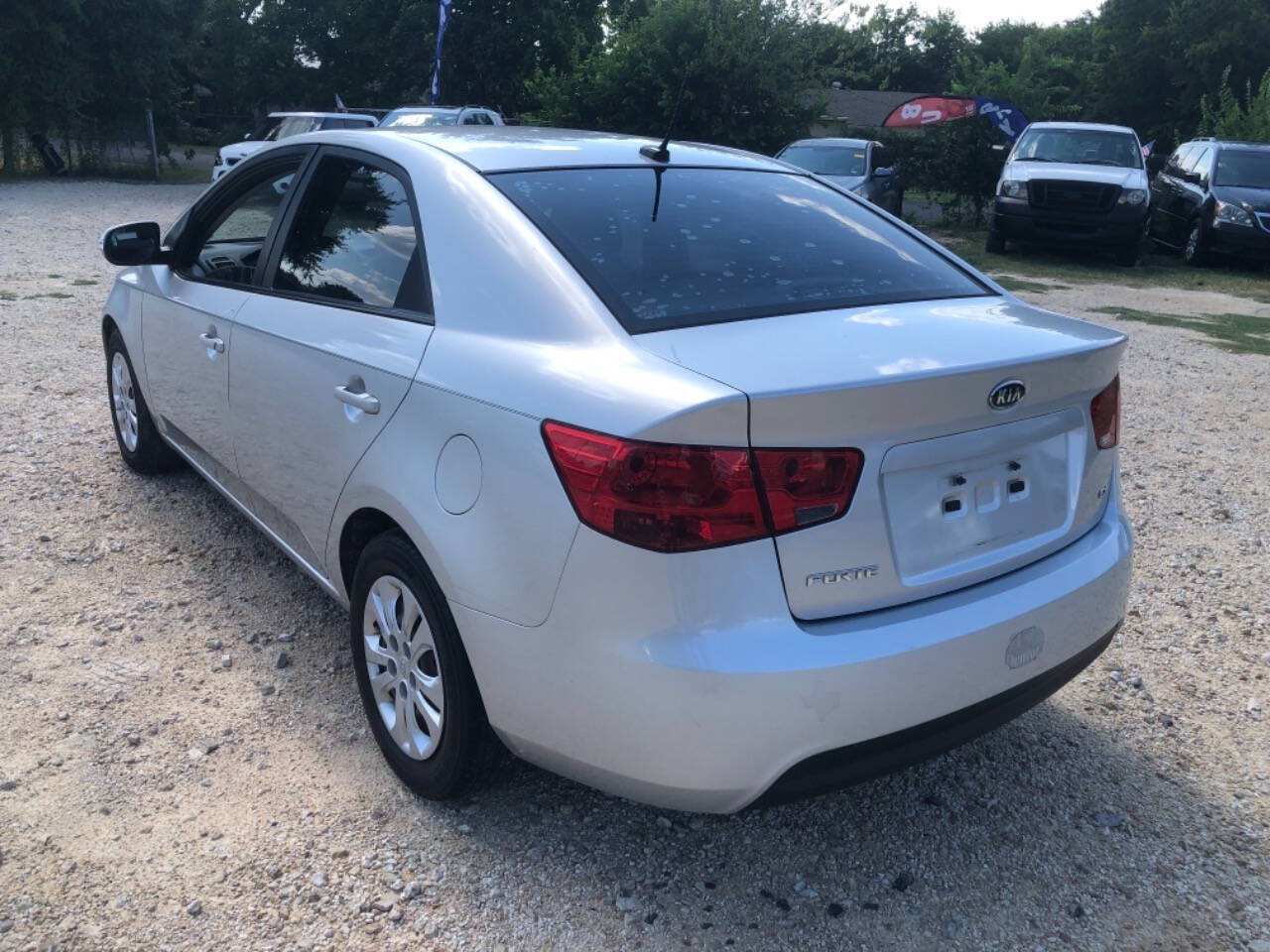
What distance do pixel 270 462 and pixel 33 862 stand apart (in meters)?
1.30

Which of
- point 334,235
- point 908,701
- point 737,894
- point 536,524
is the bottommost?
point 737,894

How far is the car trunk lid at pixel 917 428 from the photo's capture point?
217cm

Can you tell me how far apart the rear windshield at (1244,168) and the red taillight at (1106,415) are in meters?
14.3

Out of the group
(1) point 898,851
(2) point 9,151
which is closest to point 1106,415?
(1) point 898,851

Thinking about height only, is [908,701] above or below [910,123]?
below

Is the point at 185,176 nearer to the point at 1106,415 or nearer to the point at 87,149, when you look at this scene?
the point at 87,149

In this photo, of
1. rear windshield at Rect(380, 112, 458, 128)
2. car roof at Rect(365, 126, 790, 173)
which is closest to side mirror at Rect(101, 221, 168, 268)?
car roof at Rect(365, 126, 790, 173)

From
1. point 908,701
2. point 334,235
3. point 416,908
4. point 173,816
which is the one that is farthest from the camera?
point 334,235

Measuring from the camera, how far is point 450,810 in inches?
110

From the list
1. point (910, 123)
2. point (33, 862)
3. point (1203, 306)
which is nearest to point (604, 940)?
point (33, 862)

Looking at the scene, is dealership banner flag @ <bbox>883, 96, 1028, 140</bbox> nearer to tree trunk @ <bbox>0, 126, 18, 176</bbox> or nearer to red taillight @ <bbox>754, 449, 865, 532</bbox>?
red taillight @ <bbox>754, 449, 865, 532</bbox>

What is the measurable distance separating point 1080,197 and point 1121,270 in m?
1.26

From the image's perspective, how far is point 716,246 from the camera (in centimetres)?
290

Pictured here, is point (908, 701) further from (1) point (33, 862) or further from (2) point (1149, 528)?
(2) point (1149, 528)
